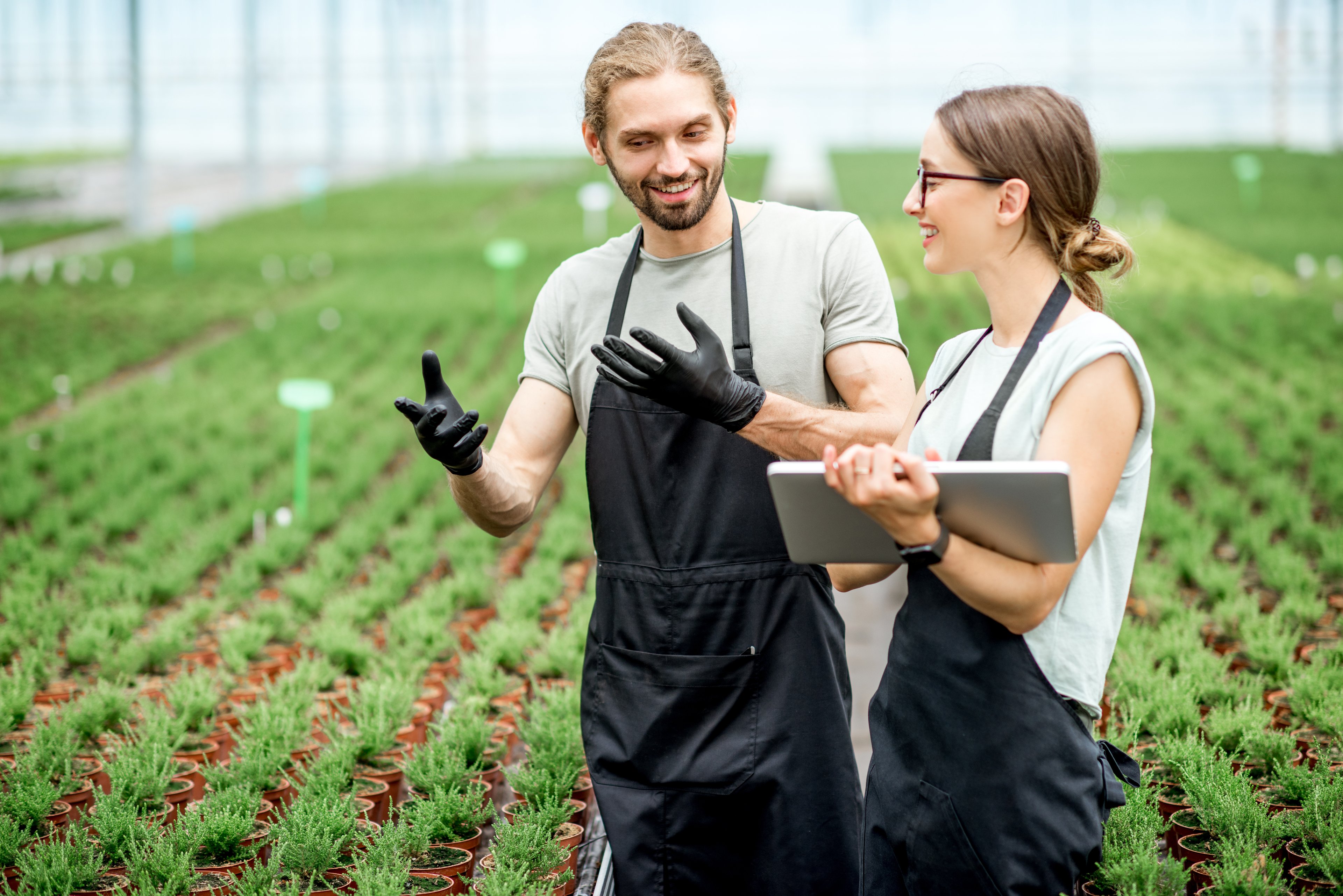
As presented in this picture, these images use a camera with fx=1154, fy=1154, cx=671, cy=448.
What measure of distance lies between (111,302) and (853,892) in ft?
38.5

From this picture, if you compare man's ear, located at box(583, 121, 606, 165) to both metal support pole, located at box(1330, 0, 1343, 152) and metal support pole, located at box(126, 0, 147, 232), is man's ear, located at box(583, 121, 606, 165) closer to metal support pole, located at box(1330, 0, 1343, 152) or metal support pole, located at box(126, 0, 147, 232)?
metal support pole, located at box(126, 0, 147, 232)

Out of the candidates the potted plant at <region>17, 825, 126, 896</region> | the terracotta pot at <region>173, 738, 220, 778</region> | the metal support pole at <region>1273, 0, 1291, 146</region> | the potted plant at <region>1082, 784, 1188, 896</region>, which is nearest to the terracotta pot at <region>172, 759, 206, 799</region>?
the terracotta pot at <region>173, 738, 220, 778</region>

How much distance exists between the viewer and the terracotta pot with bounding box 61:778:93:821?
9.01 feet

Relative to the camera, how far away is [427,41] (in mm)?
34031

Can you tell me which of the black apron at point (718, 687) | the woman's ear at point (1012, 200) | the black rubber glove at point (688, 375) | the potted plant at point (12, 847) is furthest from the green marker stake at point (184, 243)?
the woman's ear at point (1012, 200)

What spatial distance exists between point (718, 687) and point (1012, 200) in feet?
2.92

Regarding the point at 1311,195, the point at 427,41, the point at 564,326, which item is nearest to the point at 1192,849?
the point at 564,326

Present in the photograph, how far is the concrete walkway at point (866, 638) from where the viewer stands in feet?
11.4

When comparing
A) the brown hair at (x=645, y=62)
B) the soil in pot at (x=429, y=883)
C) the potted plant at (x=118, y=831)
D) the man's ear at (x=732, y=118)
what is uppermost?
the brown hair at (x=645, y=62)

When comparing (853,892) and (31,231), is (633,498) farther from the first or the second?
(31,231)

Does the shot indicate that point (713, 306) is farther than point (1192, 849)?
No

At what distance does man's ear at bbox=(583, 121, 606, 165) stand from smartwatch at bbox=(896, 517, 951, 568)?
0.94 m

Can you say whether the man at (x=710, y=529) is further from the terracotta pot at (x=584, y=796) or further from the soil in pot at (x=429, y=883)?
the terracotta pot at (x=584, y=796)

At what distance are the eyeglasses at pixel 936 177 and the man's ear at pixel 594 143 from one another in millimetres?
611
